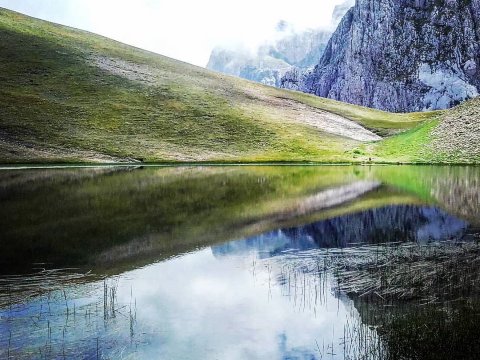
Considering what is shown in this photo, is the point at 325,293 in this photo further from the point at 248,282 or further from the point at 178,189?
the point at 178,189

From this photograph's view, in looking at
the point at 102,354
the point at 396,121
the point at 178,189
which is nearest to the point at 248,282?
the point at 102,354

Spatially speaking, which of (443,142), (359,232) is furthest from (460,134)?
(359,232)

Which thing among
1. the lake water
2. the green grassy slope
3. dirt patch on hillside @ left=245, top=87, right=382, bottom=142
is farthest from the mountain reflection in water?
dirt patch on hillside @ left=245, top=87, right=382, bottom=142

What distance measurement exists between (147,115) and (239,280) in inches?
4527

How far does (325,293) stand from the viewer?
17.9m

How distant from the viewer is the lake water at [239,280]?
13.7 meters

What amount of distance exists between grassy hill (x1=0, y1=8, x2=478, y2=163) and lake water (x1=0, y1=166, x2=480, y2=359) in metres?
69.2

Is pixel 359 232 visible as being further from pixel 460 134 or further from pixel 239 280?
pixel 460 134

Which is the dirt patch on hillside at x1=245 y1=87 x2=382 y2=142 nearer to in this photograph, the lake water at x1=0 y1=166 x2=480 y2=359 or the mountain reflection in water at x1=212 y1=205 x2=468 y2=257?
the lake water at x1=0 y1=166 x2=480 y2=359

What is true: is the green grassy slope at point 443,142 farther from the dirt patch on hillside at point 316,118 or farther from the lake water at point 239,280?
the lake water at point 239,280

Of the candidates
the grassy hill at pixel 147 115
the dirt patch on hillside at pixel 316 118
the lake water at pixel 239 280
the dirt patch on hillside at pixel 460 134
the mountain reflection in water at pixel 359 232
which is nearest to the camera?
the lake water at pixel 239 280

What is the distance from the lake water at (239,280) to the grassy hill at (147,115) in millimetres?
69249

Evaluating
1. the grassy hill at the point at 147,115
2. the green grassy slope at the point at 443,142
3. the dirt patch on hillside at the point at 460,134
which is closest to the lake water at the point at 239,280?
the dirt patch on hillside at the point at 460,134

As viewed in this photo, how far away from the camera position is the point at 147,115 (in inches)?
5133
